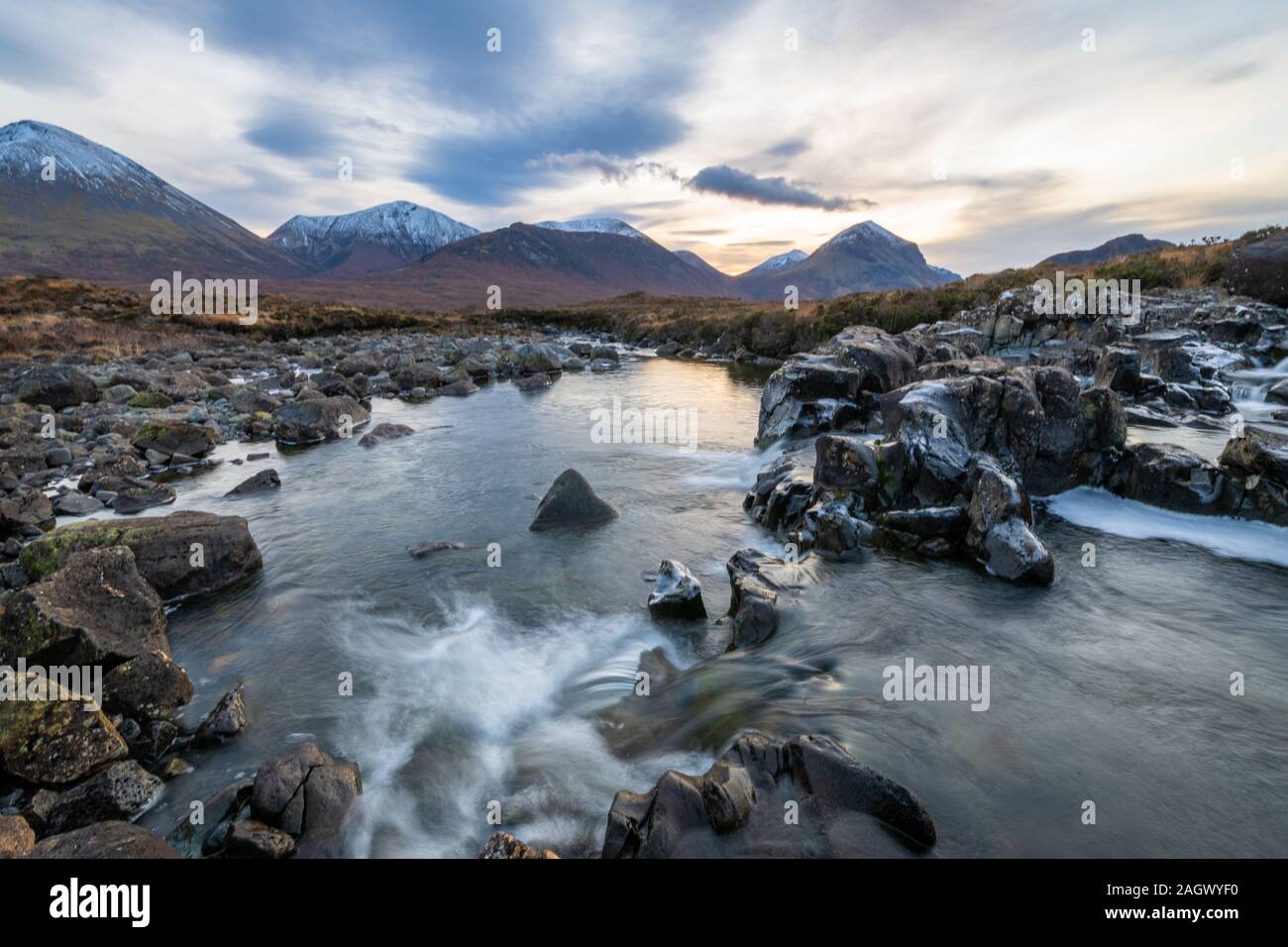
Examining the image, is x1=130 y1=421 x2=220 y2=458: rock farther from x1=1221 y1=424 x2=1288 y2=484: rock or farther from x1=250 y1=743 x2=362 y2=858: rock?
x1=1221 y1=424 x2=1288 y2=484: rock

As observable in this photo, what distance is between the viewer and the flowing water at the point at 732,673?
5.49 m

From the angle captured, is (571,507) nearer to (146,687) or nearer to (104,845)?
(146,687)

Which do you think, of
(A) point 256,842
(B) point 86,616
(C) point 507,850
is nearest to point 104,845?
(A) point 256,842

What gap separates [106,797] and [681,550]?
870 cm

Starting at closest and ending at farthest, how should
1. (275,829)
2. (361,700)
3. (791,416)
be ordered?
1. (275,829)
2. (361,700)
3. (791,416)

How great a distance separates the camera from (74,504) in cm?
1262

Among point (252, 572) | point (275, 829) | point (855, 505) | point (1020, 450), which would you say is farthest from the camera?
point (1020, 450)

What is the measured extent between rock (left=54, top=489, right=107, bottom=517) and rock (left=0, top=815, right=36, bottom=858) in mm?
10616

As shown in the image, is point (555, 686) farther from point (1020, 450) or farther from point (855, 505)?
point (1020, 450)

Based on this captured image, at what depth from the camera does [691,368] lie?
40062 millimetres

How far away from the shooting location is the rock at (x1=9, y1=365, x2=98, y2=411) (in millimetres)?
20797

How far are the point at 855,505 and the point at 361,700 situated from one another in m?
8.91

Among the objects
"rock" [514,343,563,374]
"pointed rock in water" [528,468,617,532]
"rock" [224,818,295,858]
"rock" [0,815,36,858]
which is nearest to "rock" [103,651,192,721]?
"rock" [0,815,36,858]
